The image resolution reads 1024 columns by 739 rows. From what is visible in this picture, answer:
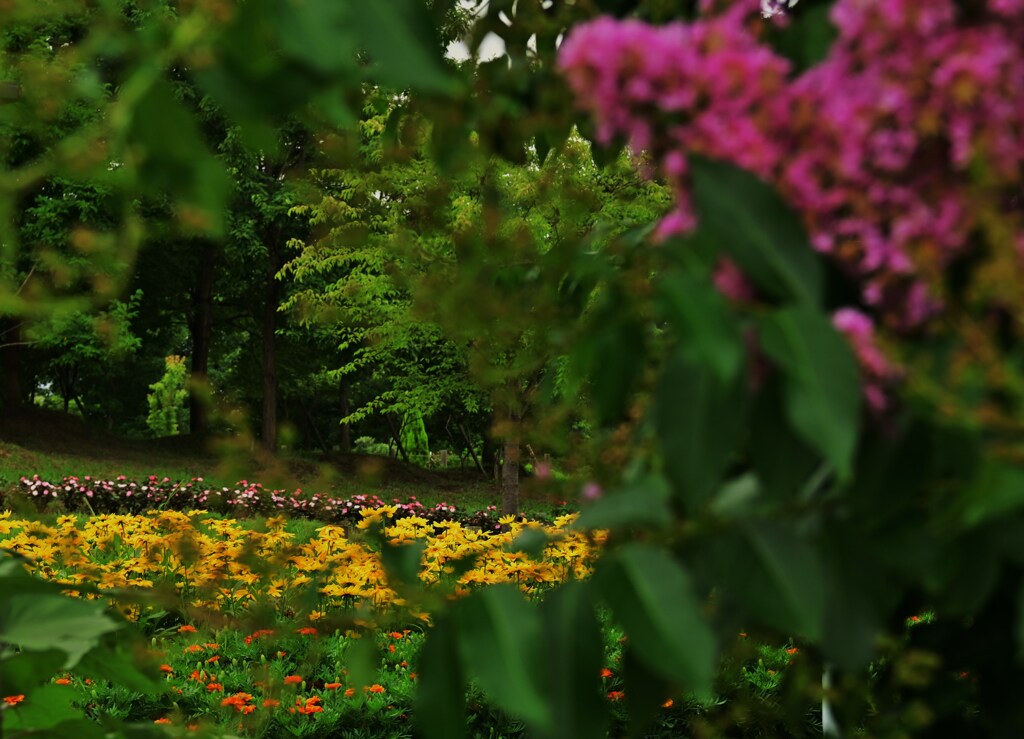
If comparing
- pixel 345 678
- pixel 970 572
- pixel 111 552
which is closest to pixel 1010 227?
pixel 970 572

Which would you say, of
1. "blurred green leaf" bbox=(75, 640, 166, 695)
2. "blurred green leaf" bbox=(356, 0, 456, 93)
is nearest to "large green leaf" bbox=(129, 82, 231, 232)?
"blurred green leaf" bbox=(356, 0, 456, 93)

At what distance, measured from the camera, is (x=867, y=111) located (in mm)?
709

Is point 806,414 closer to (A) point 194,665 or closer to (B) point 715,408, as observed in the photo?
(B) point 715,408

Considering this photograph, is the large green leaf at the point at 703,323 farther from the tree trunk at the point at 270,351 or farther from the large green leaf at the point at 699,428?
the tree trunk at the point at 270,351

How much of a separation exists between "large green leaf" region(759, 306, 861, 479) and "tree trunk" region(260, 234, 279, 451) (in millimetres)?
22215

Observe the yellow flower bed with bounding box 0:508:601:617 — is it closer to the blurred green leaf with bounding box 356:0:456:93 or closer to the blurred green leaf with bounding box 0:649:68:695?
the blurred green leaf with bounding box 0:649:68:695

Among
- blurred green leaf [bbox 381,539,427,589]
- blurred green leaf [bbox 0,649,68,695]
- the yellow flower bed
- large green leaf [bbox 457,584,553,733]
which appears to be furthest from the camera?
the yellow flower bed

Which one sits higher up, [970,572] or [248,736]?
[970,572]

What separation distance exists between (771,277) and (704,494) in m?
0.17

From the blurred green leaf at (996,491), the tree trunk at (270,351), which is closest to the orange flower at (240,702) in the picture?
the blurred green leaf at (996,491)

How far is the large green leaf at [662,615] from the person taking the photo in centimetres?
69

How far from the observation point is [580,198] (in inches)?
55.1

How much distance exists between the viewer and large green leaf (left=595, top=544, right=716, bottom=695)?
2.27 feet

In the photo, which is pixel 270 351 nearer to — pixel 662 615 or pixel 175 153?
pixel 175 153
